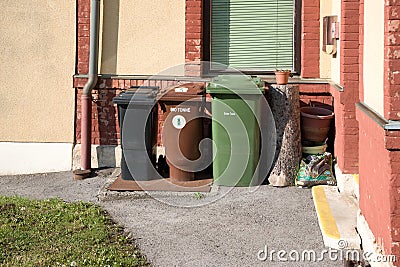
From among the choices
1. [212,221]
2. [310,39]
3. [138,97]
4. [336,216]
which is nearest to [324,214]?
[336,216]

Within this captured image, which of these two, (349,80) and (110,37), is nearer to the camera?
(349,80)

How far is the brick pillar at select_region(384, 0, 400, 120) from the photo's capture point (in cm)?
460

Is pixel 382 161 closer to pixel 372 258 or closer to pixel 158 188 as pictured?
pixel 372 258

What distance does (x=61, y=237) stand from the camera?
6410 mm

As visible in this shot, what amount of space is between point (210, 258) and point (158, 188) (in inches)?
96.5

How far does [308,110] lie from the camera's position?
29.9 feet

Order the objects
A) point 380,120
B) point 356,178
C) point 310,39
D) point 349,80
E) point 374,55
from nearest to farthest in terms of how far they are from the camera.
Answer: point 380,120 → point 374,55 → point 356,178 → point 349,80 → point 310,39

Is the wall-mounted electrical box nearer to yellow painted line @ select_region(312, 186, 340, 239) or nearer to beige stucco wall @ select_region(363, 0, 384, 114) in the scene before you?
yellow painted line @ select_region(312, 186, 340, 239)

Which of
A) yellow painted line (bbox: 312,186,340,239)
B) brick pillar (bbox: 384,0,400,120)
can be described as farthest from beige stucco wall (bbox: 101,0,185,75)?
brick pillar (bbox: 384,0,400,120)

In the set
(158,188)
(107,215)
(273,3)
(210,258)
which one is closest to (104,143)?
(158,188)

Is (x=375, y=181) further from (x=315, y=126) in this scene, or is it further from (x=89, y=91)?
(x=89, y=91)

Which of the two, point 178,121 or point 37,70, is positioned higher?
point 37,70

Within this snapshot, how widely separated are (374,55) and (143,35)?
4.78 meters

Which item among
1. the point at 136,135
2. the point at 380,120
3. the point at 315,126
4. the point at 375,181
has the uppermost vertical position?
the point at 380,120
